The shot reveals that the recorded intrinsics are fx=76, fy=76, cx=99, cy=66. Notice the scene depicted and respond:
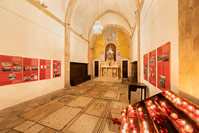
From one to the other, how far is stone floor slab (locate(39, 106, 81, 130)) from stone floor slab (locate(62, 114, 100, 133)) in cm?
23

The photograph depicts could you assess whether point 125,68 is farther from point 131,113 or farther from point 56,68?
point 131,113

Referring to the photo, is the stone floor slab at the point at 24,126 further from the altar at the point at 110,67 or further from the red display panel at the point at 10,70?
the altar at the point at 110,67

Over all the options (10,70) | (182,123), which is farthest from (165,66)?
(10,70)

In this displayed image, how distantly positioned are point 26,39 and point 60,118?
3.52 m

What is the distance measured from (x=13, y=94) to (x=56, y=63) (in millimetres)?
2398

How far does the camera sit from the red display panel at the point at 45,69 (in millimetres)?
3906

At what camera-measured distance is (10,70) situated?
109 inches

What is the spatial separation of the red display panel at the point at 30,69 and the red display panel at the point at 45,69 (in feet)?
0.83

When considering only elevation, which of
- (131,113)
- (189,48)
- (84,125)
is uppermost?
(189,48)

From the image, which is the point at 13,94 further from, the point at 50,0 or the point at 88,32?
the point at 88,32

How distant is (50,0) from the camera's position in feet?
14.2

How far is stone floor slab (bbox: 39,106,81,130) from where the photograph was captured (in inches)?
72.9

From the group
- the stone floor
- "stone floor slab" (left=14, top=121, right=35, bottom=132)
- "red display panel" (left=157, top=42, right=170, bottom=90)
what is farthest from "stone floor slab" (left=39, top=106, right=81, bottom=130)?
"red display panel" (left=157, top=42, right=170, bottom=90)

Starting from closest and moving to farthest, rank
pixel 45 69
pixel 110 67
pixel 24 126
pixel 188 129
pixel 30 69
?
pixel 188 129, pixel 24 126, pixel 30 69, pixel 45 69, pixel 110 67
